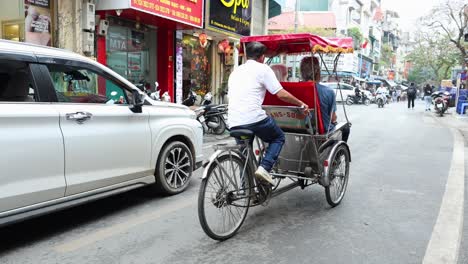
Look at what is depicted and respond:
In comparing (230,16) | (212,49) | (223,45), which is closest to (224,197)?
(230,16)

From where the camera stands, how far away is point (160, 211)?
479 centimetres

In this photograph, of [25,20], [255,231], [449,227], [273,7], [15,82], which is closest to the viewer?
[15,82]

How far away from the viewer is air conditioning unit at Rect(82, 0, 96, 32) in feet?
35.2

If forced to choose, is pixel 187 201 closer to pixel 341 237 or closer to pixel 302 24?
pixel 341 237

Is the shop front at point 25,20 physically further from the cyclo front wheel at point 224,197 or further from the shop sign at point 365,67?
the shop sign at point 365,67

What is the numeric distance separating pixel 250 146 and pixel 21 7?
7884 millimetres

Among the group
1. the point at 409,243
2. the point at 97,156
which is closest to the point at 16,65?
the point at 97,156

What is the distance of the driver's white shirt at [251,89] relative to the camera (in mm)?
4105

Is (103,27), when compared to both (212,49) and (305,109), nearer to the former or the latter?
(212,49)

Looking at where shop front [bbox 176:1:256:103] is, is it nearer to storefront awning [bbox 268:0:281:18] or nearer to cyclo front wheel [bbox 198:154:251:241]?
storefront awning [bbox 268:0:281:18]

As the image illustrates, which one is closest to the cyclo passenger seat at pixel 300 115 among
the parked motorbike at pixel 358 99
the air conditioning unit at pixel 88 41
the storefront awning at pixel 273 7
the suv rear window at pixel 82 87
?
the suv rear window at pixel 82 87

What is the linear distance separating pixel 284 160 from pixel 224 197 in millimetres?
1446

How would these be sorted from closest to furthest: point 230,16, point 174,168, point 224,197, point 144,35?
point 224,197
point 174,168
point 144,35
point 230,16

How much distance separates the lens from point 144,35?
47.3ft
